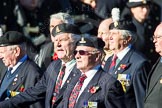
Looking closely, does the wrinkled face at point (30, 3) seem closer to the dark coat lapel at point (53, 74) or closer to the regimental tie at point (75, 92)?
the dark coat lapel at point (53, 74)

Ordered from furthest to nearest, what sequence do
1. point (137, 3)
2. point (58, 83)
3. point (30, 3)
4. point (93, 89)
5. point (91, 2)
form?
1. point (30, 3)
2. point (91, 2)
3. point (137, 3)
4. point (58, 83)
5. point (93, 89)

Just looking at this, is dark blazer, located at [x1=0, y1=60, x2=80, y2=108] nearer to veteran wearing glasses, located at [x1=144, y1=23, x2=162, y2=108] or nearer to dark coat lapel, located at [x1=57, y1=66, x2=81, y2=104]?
dark coat lapel, located at [x1=57, y1=66, x2=81, y2=104]

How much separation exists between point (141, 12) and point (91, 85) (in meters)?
4.24

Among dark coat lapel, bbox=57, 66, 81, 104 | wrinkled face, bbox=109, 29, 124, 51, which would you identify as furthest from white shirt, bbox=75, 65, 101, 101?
wrinkled face, bbox=109, 29, 124, 51

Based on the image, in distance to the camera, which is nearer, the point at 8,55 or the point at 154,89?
the point at 154,89

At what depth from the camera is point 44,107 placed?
11.2 m

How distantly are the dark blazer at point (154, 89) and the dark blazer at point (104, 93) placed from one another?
50cm

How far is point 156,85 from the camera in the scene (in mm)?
10258

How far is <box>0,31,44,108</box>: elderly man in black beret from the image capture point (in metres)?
11.4

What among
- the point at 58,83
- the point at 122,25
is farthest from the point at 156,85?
the point at 122,25

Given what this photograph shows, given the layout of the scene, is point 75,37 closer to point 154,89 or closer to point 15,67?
point 15,67

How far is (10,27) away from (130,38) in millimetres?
3758

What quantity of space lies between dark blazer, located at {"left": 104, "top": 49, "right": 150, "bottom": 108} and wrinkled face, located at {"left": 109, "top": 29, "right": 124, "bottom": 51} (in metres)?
0.15

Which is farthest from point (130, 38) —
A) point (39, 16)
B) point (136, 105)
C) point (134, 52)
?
point (39, 16)
